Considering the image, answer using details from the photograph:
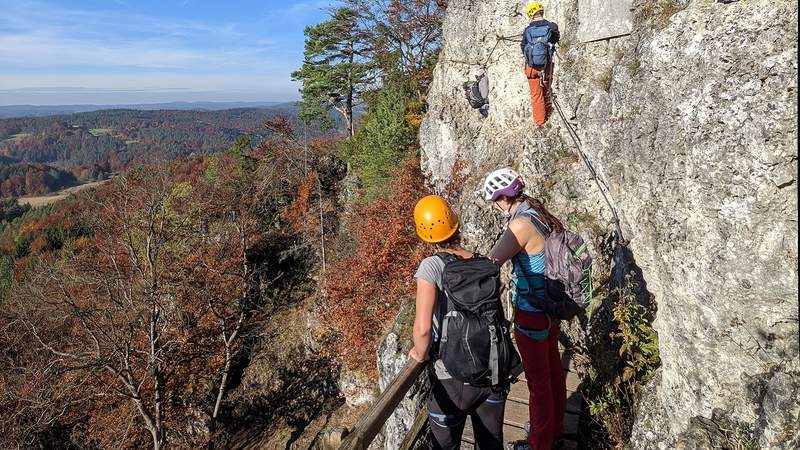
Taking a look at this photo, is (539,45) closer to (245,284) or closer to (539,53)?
(539,53)

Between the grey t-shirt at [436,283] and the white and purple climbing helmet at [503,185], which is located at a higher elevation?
the white and purple climbing helmet at [503,185]

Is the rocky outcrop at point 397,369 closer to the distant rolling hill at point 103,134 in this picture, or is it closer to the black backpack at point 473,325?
the black backpack at point 473,325

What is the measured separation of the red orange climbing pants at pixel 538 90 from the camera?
8537 mm

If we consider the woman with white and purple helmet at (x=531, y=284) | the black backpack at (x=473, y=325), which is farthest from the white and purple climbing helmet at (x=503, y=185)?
the black backpack at (x=473, y=325)

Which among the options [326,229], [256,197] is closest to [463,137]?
[326,229]

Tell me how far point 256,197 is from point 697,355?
2483 centimetres

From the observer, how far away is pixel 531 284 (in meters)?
3.31

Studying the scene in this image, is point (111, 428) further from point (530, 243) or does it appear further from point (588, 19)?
point (588, 19)

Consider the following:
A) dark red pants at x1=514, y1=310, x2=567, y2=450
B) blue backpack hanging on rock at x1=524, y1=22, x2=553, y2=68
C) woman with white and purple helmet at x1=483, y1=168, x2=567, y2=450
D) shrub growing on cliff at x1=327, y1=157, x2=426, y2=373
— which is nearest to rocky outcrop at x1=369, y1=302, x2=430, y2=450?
shrub growing on cliff at x1=327, y1=157, x2=426, y2=373

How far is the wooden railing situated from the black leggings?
20cm

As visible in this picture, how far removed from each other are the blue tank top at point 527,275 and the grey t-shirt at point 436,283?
926 mm

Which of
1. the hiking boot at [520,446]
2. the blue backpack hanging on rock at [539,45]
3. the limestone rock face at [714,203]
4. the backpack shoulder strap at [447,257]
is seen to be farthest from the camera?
the blue backpack hanging on rock at [539,45]

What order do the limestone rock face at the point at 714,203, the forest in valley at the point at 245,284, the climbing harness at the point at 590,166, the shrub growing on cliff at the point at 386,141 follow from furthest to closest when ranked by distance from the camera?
the shrub growing on cliff at the point at 386,141
the forest in valley at the point at 245,284
the climbing harness at the point at 590,166
the limestone rock face at the point at 714,203

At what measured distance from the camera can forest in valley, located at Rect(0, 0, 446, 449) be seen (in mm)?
14703
